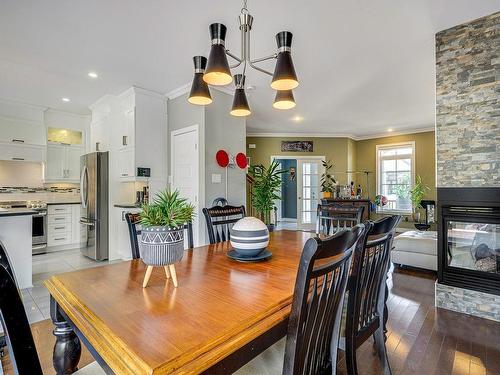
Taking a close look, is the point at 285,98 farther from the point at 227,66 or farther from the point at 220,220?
the point at 220,220

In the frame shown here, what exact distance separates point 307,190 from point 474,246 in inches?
216

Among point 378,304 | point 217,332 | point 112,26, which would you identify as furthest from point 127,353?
point 112,26

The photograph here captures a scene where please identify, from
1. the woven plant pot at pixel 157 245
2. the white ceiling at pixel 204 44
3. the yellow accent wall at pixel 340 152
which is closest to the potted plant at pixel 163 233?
the woven plant pot at pixel 157 245

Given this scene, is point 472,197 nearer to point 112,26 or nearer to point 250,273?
point 250,273

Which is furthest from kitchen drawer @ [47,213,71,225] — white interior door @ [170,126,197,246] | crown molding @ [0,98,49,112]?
white interior door @ [170,126,197,246]

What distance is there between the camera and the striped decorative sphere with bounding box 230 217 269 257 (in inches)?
60.3

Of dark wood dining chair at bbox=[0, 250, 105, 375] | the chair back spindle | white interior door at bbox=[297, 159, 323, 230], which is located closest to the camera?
dark wood dining chair at bbox=[0, 250, 105, 375]

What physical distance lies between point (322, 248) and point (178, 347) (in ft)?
1.59

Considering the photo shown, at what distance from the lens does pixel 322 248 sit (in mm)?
814

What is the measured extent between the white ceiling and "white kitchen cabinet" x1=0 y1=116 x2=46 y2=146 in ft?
1.54

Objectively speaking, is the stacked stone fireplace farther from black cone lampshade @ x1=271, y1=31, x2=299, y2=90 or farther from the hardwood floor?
black cone lampshade @ x1=271, y1=31, x2=299, y2=90

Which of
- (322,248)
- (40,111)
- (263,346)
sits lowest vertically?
(263,346)

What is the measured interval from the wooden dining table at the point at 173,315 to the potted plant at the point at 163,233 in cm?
12

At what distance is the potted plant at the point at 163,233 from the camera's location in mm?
1133
